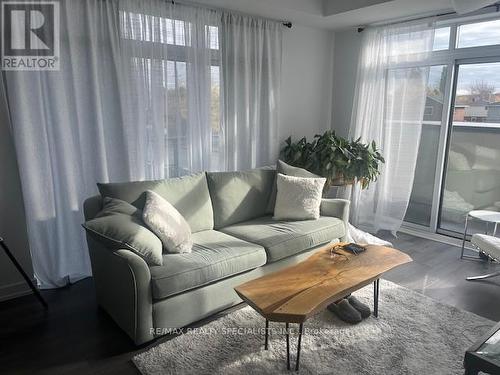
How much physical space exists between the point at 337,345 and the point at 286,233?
97 cm

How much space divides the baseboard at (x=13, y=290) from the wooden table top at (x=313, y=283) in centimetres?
194

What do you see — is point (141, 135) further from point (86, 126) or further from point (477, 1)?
point (477, 1)

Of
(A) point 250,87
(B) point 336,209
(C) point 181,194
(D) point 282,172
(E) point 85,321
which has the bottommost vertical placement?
(E) point 85,321

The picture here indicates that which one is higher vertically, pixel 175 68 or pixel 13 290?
pixel 175 68

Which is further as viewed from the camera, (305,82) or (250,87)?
(305,82)

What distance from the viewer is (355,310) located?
2518 mm

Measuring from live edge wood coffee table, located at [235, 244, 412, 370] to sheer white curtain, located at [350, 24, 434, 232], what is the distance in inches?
71.8

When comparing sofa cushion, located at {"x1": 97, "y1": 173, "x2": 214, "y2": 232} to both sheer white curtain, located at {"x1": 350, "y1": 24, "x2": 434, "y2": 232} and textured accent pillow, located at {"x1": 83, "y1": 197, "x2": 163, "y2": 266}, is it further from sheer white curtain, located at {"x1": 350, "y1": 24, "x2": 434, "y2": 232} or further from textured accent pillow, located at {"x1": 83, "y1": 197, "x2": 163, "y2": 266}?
sheer white curtain, located at {"x1": 350, "y1": 24, "x2": 434, "y2": 232}

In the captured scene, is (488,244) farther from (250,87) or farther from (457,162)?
Result: (250,87)

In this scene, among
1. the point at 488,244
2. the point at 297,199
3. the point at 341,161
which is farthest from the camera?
the point at 341,161

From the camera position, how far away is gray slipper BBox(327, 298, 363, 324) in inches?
97.3

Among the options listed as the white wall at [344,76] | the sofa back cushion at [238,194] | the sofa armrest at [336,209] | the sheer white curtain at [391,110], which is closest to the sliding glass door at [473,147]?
the sheer white curtain at [391,110]

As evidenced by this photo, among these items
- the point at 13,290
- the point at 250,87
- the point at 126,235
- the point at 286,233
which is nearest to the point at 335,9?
the point at 250,87

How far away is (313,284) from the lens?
2.13 meters
